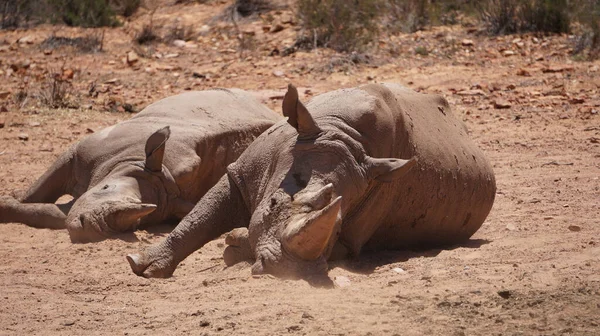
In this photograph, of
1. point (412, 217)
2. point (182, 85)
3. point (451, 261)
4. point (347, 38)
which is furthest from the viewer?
point (347, 38)

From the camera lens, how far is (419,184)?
6.80 meters

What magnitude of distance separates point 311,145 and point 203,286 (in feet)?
3.44

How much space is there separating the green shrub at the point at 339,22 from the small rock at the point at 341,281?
10555 millimetres

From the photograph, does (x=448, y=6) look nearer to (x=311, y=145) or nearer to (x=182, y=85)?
(x=182, y=85)

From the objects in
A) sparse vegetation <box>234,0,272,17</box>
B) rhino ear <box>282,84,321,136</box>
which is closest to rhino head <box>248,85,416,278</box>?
rhino ear <box>282,84,321,136</box>

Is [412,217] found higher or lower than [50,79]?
higher

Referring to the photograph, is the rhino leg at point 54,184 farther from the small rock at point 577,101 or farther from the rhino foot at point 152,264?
the small rock at point 577,101

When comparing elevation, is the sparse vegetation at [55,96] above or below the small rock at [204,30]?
above

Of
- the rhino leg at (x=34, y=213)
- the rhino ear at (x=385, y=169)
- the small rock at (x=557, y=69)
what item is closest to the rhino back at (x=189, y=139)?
the rhino leg at (x=34, y=213)

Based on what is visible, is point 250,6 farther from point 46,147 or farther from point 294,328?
point 294,328

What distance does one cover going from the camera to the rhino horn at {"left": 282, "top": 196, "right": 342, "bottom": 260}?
203 inches

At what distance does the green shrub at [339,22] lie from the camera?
53.4ft

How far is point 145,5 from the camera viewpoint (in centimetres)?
2402

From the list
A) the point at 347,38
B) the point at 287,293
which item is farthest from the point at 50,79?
the point at 287,293
